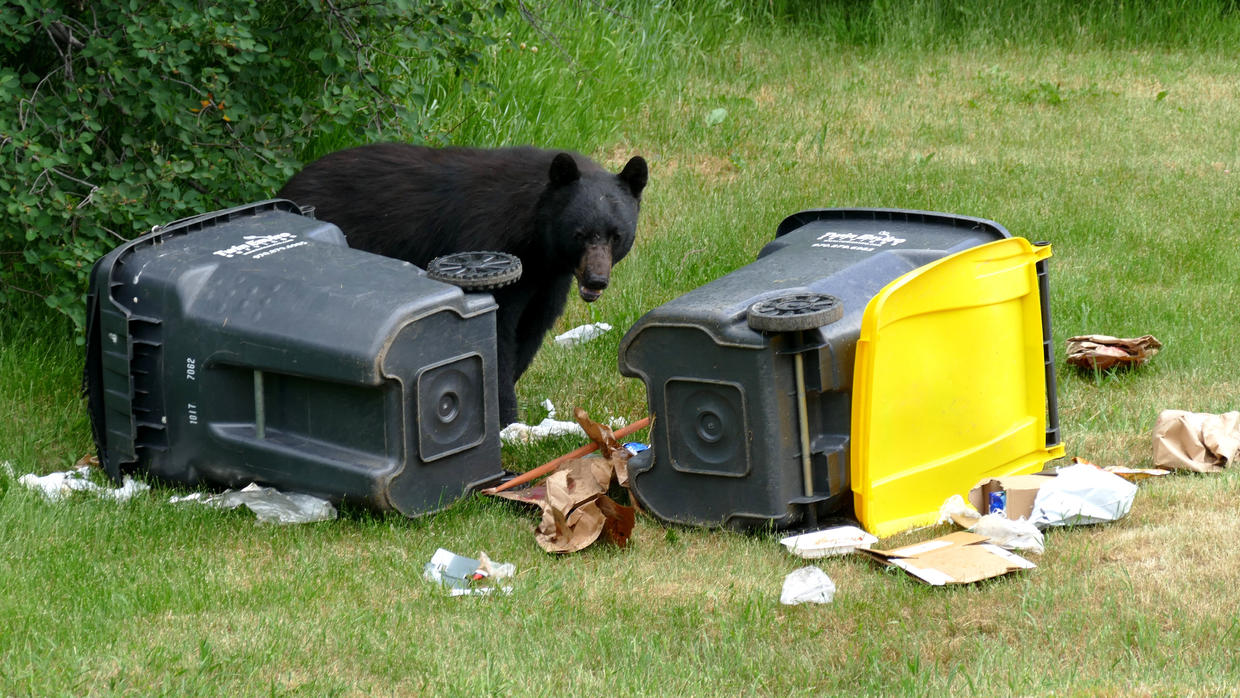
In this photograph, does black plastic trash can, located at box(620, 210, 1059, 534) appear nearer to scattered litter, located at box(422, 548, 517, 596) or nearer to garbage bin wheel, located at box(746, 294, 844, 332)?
garbage bin wheel, located at box(746, 294, 844, 332)

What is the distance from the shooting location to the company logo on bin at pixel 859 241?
15.0 feet

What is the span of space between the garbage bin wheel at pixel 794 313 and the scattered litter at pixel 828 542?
2.04 feet

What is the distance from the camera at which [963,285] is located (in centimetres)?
418

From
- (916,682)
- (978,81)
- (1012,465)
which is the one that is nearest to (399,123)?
(1012,465)

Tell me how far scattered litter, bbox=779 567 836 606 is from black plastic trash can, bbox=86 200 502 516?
119 cm

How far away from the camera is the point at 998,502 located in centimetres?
419

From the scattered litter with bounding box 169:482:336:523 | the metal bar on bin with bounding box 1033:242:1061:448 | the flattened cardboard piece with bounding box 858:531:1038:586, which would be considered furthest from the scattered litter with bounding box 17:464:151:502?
the metal bar on bin with bounding box 1033:242:1061:448

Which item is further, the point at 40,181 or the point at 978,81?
the point at 978,81

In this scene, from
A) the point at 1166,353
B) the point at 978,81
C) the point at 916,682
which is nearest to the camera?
the point at 916,682

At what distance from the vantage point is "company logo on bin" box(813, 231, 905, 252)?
A: 4562mm

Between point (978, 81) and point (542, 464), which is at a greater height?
point (978, 81)

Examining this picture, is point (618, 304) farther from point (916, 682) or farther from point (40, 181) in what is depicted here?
point (916, 682)

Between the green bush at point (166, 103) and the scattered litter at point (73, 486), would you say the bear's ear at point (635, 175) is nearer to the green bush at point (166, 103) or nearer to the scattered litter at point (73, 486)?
the green bush at point (166, 103)

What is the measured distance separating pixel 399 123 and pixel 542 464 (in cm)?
213
